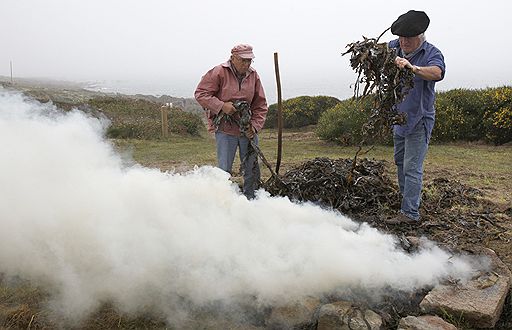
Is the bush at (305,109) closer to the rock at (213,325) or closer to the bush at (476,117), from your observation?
the bush at (476,117)

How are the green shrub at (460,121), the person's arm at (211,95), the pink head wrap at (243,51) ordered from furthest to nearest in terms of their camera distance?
the green shrub at (460,121) → the person's arm at (211,95) → the pink head wrap at (243,51)

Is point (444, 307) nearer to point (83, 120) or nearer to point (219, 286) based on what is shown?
point (219, 286)

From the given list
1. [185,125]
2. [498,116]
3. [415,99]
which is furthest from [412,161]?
[185,125]

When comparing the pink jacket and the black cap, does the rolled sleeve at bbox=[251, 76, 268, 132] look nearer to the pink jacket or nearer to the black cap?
the pink jacket

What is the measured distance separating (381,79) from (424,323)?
6.87 ft

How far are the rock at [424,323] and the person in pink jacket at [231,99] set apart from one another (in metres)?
2.31

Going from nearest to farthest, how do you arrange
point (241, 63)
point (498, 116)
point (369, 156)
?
point (241, 63) → point (369, 156) → point (498, 116)

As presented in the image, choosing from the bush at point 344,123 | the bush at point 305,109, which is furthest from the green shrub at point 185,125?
the bush at point 344,123

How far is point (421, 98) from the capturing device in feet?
13.3

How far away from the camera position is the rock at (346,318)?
2.89 meters

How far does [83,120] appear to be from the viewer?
418 cm

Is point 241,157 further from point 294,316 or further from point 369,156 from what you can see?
point 369,156

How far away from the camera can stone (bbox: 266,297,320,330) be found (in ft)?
9.95

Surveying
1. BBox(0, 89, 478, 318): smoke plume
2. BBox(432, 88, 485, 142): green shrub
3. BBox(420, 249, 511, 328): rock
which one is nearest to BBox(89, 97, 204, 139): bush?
BBox(432, 88, 485, 142): green shrub
